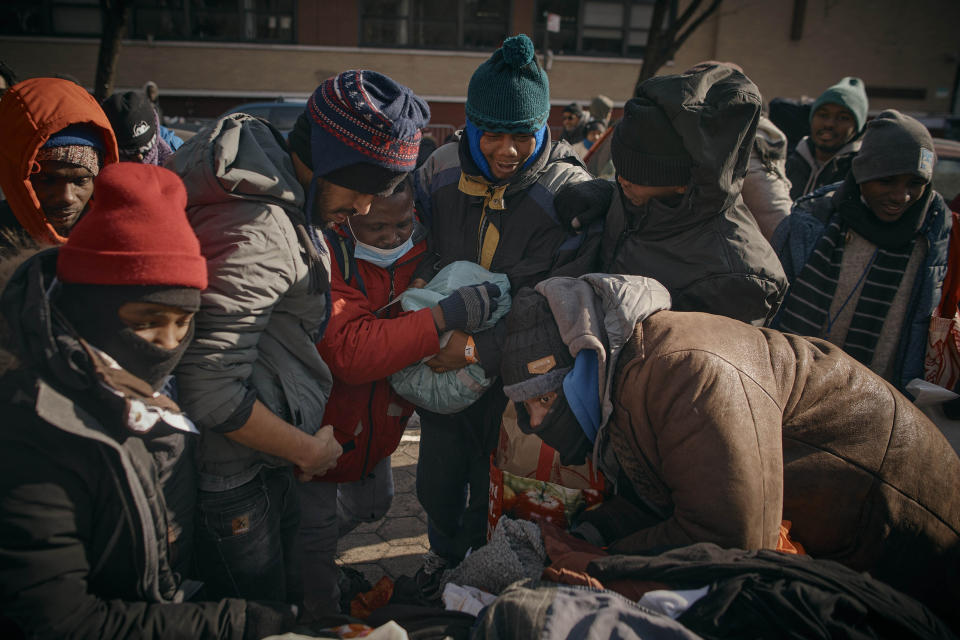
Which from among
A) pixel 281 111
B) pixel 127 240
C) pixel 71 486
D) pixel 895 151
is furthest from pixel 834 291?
pixel 281 111

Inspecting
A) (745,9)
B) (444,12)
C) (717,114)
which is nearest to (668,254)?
(717,114)

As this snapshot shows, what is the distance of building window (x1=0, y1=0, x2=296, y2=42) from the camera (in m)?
16.9

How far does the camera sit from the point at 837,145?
13.6 feet

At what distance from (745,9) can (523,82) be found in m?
19.9

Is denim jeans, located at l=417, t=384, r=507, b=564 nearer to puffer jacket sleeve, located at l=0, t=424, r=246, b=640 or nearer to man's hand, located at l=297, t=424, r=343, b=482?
man's hand, located at l=297, t=424, r=343, b=482

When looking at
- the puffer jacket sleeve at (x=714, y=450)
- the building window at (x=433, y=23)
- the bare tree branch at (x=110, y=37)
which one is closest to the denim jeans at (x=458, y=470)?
the puffer jacket sleeve at (x=714, y=450)

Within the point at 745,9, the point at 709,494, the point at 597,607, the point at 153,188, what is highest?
the point at 745,9

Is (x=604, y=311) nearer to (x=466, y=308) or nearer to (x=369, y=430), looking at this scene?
(x=466, y=308)

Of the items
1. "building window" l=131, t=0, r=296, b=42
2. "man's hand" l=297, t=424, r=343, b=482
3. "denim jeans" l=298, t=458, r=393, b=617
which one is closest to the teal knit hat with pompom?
"man's hand" l=297, t=424, r=343, b=482

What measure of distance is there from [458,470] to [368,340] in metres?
0.83

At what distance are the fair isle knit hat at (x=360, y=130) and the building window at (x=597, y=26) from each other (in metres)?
18.2

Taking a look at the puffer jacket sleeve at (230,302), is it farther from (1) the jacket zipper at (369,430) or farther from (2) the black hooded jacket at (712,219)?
(2) the black hooded jacket at (712,219)

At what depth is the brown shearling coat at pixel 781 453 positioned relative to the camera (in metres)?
1.52

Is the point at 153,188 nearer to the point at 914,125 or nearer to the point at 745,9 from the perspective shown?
the point at 914,125
